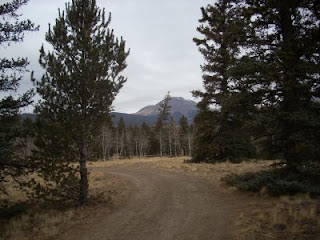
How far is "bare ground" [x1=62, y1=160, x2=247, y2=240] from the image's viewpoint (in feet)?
28.4

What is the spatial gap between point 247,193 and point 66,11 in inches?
423

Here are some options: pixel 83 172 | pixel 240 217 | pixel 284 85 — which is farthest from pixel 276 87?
pixel 83 172

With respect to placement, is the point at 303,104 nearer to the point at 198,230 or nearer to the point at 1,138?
the point at 198,230

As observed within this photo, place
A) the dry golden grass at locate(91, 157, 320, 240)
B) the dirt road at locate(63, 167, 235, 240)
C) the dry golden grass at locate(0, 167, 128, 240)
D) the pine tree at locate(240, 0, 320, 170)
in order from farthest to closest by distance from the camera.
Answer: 1. the pine tree at locate(240, 0, 320, 170)
2. the dry golden grass at locate(0, 167, 128, 240)
3. the dirt road at locate(63, 167, 235, 240)
4. the dry golden grass at locate(91, 157, 320, 240)

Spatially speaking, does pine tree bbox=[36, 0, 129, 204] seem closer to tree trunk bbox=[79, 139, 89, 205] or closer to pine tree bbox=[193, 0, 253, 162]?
tree trunk bbox=[79, 139, 89, 205]

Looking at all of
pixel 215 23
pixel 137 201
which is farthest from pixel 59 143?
pixel 215 23

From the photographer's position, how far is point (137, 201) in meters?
13.0

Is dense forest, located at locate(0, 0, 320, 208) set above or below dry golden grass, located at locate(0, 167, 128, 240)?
above

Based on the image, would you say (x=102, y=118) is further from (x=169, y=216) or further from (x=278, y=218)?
(x=278, y=218)

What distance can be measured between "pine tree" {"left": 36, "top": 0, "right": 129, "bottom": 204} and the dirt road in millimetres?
2633

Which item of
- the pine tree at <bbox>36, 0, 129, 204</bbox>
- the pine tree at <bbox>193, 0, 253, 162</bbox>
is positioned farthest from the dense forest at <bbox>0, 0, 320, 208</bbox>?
the pine tree at <bbox>193, 0, 253, 162</bbox>

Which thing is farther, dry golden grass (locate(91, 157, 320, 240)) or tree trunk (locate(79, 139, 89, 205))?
tree trunk (locate(79, 139, 89, 205))

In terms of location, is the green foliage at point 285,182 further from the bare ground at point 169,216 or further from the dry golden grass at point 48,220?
the dry golden grass at point 48,220

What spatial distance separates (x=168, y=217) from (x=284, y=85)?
6.17 meters
